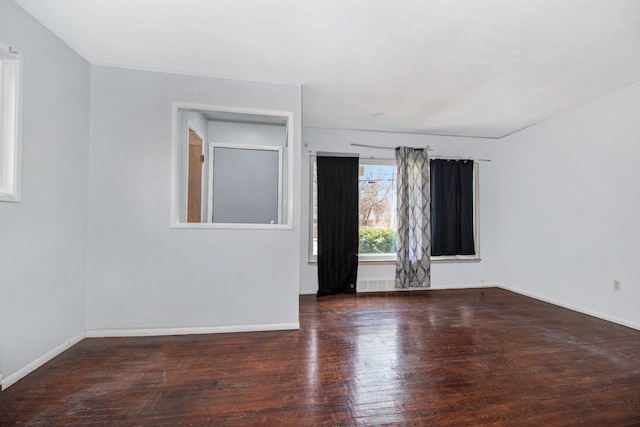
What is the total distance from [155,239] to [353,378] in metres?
2.16

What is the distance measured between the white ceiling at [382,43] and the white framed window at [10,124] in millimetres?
444

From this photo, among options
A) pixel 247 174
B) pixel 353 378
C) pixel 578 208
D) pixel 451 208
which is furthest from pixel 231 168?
pixel 578 208

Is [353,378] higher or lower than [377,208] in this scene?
lower

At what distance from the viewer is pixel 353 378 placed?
2059 millimetres

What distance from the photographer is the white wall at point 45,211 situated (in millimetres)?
1914

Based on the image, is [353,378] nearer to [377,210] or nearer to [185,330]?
[185,330]

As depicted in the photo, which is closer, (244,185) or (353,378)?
(353,378)

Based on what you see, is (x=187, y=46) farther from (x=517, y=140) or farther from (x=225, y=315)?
(x=517, y=140)

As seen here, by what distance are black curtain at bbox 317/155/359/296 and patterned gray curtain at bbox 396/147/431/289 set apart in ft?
2.40

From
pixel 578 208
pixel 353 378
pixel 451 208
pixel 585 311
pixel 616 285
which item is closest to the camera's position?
pixel 353 378

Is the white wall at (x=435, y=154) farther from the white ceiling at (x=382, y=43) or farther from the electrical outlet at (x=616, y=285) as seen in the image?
the electrical outlet at (x=616, y=285)

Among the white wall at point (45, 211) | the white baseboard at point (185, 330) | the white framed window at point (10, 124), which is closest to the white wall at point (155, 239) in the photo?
the white baseboard at point (185, 330)

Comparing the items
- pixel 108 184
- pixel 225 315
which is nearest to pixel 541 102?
pixel 225 315

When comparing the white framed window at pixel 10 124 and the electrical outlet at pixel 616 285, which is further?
the electrical outlet at pixel 616 285
